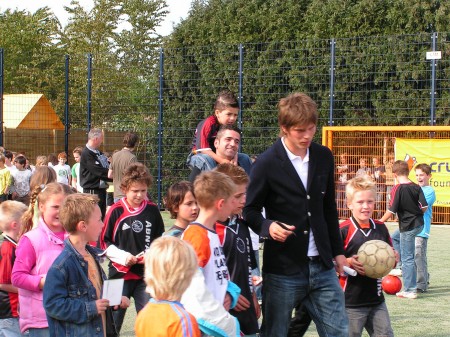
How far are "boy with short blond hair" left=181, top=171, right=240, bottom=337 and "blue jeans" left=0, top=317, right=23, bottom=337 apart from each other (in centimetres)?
186

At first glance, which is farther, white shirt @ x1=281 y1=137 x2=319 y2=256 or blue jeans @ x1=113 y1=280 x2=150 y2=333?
blue jeans @ x1=113 y1=280 x2=150 y2=333

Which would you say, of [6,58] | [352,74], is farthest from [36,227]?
[6,58]

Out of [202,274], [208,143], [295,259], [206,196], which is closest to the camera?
[202,274]

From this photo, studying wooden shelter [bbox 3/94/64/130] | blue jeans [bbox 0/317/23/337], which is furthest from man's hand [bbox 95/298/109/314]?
wooden shelter [bbox 3/94/64/130]

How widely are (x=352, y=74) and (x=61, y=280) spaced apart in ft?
54.8

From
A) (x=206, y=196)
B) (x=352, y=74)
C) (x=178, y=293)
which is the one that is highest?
(x=352, y=74)

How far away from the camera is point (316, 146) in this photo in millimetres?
5457

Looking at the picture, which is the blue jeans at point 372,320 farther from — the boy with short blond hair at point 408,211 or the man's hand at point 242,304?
the boy with short blond hair at point 408,211

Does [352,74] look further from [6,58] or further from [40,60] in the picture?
[6,58]

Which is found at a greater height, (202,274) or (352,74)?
(352,74)

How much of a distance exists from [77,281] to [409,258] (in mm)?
→ 6303

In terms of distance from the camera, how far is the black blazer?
5.21 meters

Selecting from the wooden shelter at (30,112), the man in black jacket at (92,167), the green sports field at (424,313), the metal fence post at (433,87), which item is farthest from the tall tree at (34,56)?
the green sports field at (424,313)

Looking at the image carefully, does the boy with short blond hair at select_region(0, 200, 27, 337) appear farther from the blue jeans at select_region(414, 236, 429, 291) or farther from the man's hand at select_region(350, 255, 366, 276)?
the blue jeans at select_region(414, 236, 429, 291)
